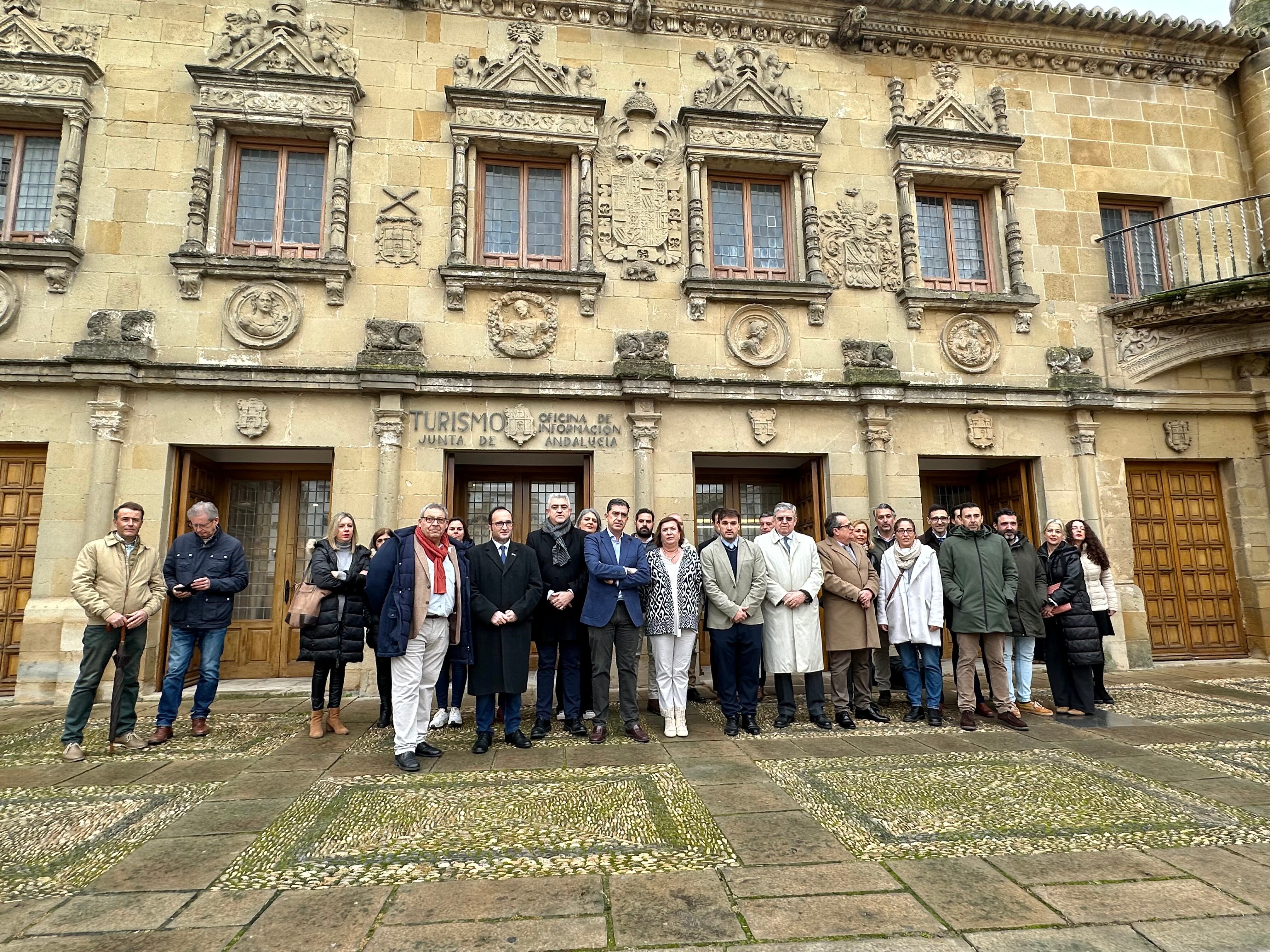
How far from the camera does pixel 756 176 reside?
948 centimetres

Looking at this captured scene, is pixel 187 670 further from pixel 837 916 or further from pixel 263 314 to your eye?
pixel 837 916

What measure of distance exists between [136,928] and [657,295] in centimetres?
771

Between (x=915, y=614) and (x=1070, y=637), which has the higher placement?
(x=915, y=614)

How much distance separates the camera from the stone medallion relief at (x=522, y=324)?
8.37m

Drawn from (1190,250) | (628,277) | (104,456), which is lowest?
(104,456)

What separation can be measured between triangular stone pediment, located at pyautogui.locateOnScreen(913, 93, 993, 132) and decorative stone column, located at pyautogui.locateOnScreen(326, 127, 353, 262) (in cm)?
770

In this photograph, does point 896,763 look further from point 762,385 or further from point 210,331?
point 210,331

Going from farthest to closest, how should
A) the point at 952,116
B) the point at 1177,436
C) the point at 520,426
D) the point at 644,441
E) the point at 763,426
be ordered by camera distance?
the point at 952,116 → the point at 1177,436 → the point at 763,426 → the point at 644,441 → the point at 520,426

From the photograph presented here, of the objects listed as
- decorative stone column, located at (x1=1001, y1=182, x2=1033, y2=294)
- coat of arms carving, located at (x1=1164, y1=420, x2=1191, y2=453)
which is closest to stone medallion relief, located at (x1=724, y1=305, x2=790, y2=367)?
decorative stone column, located at (x1=1001, y1=182, x2=1033, y2=294)

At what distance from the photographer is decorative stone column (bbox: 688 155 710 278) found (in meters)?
8.77

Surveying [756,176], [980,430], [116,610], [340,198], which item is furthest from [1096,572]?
[340,198]

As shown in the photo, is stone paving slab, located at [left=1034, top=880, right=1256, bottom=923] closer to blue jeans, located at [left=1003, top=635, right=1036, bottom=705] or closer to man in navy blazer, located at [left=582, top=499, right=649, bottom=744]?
man in navy blazer, located at [left=582, top=499, right=649, bottom=744]

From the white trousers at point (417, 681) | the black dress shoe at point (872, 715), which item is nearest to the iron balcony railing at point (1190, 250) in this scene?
the black dress shoe at point (872, 715)

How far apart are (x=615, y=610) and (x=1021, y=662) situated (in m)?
3.95
